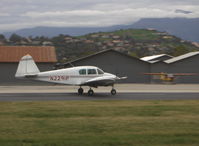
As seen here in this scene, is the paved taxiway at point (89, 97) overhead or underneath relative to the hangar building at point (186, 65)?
underneath

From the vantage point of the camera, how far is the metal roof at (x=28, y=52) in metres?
44.5

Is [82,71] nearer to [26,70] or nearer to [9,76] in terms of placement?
[26,70]

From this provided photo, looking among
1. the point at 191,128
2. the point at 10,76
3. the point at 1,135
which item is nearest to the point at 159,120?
the point at 191,128

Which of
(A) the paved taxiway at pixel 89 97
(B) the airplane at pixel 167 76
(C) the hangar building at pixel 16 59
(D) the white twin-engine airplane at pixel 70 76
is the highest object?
(C) the hangar building at pixel 16 59

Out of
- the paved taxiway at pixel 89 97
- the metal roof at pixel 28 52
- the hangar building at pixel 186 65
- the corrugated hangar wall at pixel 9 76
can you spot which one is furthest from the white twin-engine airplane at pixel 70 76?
the hangar building at pixel 186 65

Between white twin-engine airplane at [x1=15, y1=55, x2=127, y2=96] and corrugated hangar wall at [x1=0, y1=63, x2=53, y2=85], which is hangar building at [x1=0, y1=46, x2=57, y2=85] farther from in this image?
white twin-engine airplane at [x1=15, y1=55, x2=127, y2=96]

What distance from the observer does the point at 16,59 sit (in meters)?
44.3

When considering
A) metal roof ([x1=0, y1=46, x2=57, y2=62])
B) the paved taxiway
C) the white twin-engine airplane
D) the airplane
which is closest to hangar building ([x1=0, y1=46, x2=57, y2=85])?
metal roof ([x1=0, y1=46, x2=57, y2=62])

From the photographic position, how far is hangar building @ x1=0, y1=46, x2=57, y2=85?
43.5m

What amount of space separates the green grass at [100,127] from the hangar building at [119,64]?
31326mm

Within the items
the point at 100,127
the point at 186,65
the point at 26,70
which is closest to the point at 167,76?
the point at 186,65

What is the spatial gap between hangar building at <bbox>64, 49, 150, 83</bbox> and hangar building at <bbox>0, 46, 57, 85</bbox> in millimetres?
3228

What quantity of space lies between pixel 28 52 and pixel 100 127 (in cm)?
3531

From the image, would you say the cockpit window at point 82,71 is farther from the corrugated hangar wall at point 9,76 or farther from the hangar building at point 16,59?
the hangar building at point 16,59
